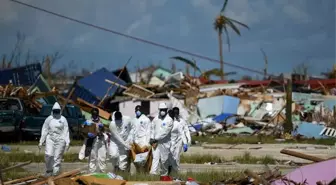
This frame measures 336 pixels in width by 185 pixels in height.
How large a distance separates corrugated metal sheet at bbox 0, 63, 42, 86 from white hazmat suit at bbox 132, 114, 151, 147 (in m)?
19.8

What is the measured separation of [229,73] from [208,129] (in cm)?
2521

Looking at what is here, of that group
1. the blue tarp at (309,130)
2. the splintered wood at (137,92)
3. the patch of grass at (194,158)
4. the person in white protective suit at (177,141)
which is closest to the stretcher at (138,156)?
the person in white protective suit at (177,141)

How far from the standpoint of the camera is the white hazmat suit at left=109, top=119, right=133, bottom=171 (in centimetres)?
1501

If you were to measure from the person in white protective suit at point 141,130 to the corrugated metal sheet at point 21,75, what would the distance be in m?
19.8

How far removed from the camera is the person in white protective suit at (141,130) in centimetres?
1593

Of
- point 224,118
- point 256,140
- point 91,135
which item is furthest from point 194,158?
point 224,118

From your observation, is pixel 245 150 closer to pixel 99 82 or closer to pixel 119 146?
pixel 119 146

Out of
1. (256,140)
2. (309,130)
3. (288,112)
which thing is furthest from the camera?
(309,130)

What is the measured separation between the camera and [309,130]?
32.6 meters

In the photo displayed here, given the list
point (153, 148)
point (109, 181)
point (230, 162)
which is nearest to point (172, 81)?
point (230, 162)

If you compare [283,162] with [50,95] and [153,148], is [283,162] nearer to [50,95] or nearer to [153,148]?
[153,148]

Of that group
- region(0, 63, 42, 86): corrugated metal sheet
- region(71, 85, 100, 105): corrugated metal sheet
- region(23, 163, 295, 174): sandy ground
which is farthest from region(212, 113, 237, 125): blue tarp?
region(23, 163, 295, 174): sandy ground

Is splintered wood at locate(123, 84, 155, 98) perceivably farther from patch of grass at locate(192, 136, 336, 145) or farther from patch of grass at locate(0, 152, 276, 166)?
patch of grass at locate(0, 152, 276, 166)

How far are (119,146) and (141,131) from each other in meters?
1.46
